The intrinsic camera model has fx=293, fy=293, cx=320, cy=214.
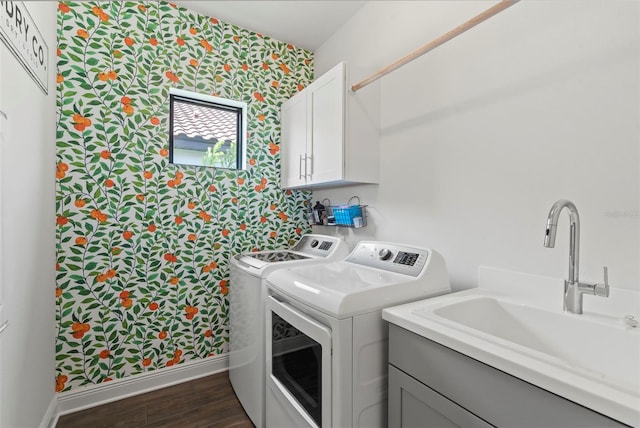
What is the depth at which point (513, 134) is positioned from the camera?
1.29m

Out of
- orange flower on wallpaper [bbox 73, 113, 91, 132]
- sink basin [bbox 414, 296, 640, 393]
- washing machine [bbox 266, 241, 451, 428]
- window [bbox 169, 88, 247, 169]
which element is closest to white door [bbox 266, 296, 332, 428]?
washing machine [bbox 266, 241, 451, 428]

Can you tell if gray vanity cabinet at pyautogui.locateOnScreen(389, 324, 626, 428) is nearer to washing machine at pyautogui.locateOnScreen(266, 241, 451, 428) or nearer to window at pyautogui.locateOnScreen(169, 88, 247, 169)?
washing machine at pyautogui.locateOnScreen(266, 241, 451, 428)

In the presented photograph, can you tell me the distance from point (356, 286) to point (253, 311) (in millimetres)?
793

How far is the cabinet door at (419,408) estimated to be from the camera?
0.83 m

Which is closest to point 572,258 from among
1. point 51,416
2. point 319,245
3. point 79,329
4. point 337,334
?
point 337,334

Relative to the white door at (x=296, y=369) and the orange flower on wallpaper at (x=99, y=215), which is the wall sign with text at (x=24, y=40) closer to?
the orange flower on wallpaper at (x=99, y=215)

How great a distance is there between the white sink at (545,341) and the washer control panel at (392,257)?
0.65 feet

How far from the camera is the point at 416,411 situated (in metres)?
0.96

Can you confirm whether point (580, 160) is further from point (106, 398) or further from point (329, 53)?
point (106, 398)

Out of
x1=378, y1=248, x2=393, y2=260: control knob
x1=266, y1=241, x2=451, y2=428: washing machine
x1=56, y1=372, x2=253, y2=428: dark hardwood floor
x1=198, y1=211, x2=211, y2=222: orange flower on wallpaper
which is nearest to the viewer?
x1=266, y1=241, x2=451, y2=428: washing machine

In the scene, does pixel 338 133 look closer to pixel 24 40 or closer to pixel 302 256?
pixel 302 256

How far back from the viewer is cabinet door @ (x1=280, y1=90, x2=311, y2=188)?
2.25m

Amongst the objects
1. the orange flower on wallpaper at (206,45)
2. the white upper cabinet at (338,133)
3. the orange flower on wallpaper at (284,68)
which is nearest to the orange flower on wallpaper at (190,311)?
the white upper cabinet at (338,133)

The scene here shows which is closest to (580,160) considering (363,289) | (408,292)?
(408,292)
